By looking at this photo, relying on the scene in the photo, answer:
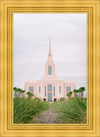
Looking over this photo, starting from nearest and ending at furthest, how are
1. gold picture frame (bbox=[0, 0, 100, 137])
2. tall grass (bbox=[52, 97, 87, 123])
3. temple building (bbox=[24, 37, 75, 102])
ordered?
gold picture frame (bbox=[0, 0, 100, 137]), tall grass (bbox=[52, 97, 87, 123]), temple building (bbox=[24, 37, 75, 102])

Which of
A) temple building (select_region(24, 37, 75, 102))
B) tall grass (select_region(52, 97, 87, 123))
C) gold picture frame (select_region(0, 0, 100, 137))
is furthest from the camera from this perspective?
temple building (select_region(24, 37, 75, 102))

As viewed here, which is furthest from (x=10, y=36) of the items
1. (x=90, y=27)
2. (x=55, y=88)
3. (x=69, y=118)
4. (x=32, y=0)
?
(x=55, y=88)

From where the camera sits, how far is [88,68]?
2.14 meters

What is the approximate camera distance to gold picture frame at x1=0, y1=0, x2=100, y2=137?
2051 mm

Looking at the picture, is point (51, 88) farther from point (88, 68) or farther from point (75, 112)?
point (88, 68)

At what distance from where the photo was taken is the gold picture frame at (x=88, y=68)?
205cm

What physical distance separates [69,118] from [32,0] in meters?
1.64

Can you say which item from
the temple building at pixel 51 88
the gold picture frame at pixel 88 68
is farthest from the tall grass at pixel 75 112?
the temple building at pixel 51 88

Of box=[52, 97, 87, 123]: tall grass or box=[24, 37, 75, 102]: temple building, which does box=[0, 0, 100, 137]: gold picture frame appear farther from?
box=[24, 37, 75, 102]: temple building

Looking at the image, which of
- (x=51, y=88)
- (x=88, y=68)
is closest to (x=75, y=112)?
(x=88, y=68)

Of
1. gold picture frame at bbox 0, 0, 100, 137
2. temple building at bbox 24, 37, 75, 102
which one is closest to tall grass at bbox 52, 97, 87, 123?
gold picture frame at bbox 0, 0, 100, 137

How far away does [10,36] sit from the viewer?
218cm

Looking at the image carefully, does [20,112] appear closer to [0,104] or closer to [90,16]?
[0,104]

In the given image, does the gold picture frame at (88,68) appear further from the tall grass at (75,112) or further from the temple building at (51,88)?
the temple building at (51,88)
